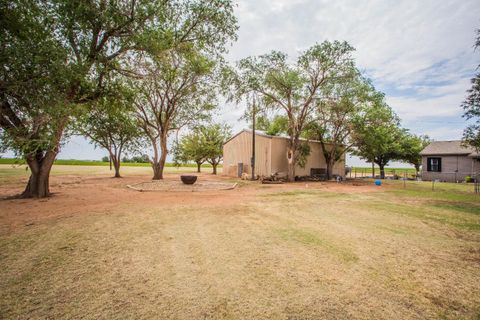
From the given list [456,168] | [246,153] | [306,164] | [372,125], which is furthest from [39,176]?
[456,168]

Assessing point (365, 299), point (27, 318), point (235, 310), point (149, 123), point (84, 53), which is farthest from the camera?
point (149, 123)

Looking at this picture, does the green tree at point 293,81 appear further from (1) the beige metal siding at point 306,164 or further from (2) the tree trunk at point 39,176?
(2) the tree trunk at point 39,176

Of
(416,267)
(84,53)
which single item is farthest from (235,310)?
(84,53)

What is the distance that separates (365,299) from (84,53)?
13578 millimetres

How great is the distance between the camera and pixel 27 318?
2.67m

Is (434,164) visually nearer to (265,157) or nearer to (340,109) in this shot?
(340,109)

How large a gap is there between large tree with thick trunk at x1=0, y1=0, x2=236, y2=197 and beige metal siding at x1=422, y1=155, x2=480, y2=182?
102 ft

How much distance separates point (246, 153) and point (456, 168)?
84.1 feet

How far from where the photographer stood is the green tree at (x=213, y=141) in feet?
128

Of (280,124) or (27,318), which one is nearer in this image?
(27,318)

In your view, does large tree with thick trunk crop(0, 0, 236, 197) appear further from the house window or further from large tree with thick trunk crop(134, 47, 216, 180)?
the house window

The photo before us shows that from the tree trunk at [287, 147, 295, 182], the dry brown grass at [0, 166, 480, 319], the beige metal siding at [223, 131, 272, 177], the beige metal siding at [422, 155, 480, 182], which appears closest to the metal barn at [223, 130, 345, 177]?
the beige metal siding at [223, 131, 272, 177]

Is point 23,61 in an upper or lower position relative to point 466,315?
upper

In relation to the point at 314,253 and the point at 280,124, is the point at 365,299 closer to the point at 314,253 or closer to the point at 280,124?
the point at 314,253
